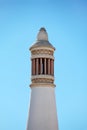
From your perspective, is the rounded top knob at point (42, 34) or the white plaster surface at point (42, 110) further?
the rounded top knob at point (42, 34)

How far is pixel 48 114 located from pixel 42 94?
191 cm

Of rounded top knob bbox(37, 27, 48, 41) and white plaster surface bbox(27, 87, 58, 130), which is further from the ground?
rounded top knob bbox(37, 27, 48, 41)

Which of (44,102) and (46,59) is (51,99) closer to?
(44,102)

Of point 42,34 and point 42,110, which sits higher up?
point 42,34

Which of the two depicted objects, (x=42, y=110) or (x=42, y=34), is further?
(x=42, y=34)

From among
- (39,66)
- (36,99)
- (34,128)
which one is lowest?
(34,128)

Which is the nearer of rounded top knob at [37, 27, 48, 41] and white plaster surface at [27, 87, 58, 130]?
white plaster surface at [27, 87, 58, 130]

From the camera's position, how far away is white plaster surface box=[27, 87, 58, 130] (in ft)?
130

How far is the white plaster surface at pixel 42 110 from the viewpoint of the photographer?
39.7 meters

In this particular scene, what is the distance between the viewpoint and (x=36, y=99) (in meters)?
40.4

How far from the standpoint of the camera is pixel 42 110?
40000 mm

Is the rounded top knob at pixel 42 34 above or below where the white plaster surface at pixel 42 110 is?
above

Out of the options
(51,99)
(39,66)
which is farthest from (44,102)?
(39,66)

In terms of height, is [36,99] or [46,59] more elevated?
[46,59]
